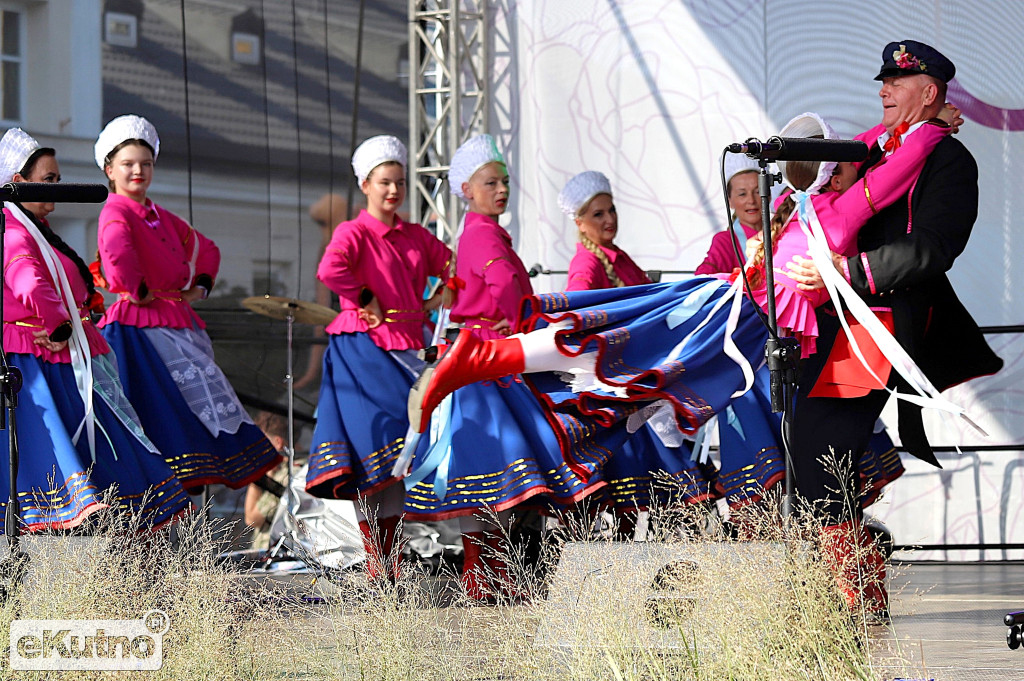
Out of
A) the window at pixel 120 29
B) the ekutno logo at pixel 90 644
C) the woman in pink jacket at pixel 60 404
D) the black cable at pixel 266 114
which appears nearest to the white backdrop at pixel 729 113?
the black cable at pixel 266 114

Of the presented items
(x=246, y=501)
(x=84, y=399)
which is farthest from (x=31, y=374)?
(x=246, y=501)

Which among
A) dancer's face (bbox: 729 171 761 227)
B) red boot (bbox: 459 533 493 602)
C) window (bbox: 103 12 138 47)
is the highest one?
window (bbox: 103 12 138 47)

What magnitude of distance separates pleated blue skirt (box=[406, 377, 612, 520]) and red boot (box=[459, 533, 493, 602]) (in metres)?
0.17

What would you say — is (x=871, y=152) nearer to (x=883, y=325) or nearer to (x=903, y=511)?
(x=883, y=325)

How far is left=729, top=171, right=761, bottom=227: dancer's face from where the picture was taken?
16.7 ft

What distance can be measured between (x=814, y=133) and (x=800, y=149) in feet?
1.86

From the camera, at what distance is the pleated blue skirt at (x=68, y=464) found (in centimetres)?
416

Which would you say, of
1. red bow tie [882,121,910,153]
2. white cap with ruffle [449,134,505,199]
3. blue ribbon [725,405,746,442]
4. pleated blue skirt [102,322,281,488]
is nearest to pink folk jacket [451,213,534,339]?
white cap with ruffle [449,134,505,199]

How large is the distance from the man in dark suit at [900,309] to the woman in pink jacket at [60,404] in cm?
201

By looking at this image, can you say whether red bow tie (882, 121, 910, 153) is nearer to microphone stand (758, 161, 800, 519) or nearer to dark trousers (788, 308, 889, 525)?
dark trousers (788, 308, 889, 525)

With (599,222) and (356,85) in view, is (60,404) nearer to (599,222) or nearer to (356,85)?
(599,222)

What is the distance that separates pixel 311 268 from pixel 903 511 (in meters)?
3.21

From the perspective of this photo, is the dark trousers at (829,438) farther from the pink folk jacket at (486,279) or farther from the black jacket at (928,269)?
the pink folk jacket at (486,279)

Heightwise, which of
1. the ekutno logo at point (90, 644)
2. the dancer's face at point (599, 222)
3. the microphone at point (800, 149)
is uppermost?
the microphone at point (800, 149)
